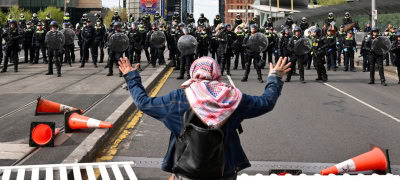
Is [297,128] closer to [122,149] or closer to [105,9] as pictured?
[122,149]

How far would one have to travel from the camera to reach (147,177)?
20.2 ft

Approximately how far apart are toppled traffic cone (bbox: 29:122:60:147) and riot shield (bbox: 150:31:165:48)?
50.3 ft

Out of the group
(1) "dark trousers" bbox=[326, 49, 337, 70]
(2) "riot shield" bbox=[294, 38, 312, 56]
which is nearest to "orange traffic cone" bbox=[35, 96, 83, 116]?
(2) "riot shield" bbox=[294, 38, 312, 56]

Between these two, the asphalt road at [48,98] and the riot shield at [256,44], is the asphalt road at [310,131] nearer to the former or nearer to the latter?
the asphalt road at [48,98]

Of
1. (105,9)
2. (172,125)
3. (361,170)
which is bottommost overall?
(361,170)

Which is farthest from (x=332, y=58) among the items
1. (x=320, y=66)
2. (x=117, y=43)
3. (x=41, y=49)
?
(x=41, y=49)

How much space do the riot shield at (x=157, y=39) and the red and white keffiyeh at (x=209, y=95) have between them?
752 inches

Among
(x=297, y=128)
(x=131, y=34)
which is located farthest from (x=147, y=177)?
(x=131, y=34)

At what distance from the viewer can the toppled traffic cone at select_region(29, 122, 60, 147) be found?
24.1 ft

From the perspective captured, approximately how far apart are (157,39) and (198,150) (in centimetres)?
1945

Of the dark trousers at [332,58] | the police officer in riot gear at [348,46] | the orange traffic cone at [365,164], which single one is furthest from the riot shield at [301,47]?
the orange traffic cone at [365,164]

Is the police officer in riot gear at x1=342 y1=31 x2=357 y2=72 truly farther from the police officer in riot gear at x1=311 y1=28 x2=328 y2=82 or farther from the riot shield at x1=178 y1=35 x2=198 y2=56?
the riot shield at x1=178 y1=35 x2=198 y2=56

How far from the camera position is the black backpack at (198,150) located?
3.42 m

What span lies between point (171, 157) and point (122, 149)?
3923 mm
